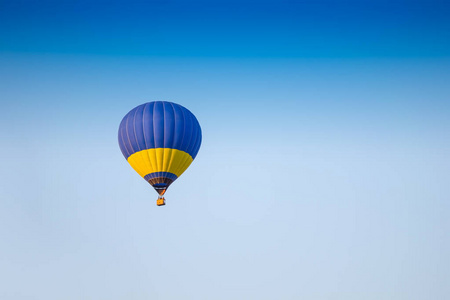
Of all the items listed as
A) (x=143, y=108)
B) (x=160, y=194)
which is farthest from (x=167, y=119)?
(x=160, y=194)

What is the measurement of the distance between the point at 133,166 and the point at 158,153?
7.08 feet

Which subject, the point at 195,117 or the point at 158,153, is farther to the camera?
the point at 195,117

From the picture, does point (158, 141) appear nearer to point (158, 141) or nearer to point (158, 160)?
point (158, 141)

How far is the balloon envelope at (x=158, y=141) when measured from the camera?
3262 centimetres

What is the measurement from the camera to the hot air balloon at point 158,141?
3259 centimetres

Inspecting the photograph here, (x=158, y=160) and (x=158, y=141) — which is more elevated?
(x=158, y=141)

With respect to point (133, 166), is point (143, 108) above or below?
above

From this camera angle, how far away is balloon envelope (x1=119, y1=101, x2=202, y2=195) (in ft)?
107

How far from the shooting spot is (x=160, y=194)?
32.9 meters

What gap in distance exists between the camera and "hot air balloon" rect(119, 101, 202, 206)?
32594 mm

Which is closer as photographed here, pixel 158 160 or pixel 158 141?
pixel 158 141

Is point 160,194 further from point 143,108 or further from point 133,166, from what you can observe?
point 143,108

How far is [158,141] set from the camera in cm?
3253

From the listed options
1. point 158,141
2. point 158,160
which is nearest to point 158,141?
point 158,141
